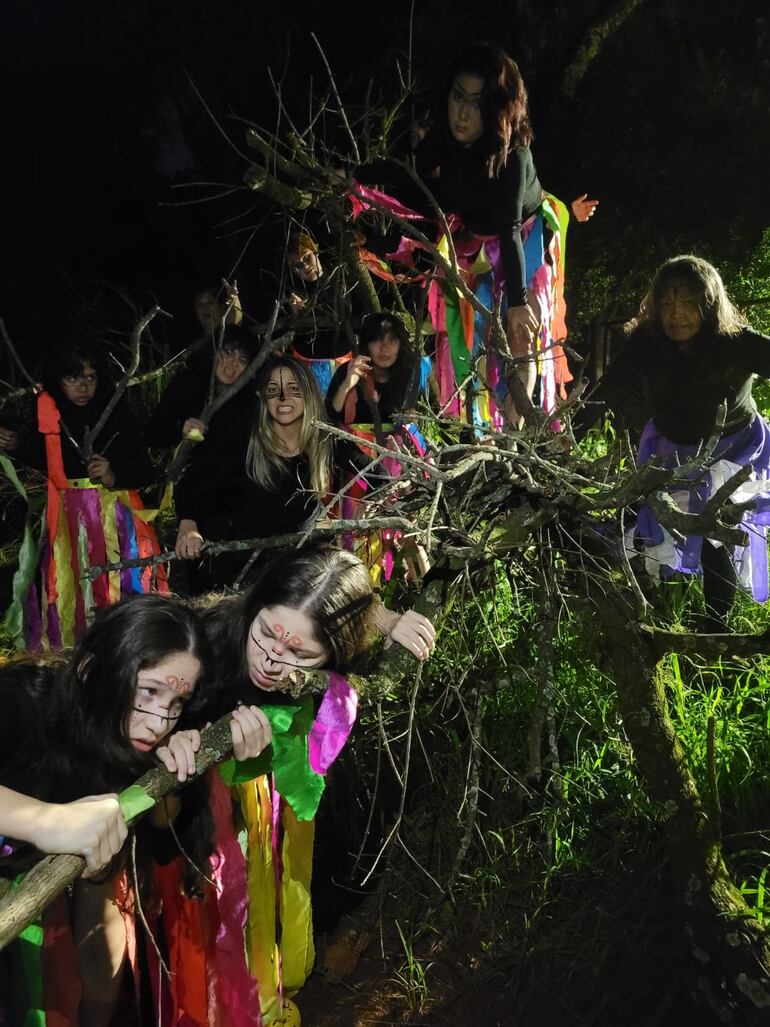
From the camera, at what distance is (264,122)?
533 cm

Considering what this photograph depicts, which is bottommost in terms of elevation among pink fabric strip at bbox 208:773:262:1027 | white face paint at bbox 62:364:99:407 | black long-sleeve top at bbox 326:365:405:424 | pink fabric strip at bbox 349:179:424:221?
pink fabric strip at bbox 208:773:262:1027

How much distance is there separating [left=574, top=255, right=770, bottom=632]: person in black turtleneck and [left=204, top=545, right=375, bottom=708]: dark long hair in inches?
45.7

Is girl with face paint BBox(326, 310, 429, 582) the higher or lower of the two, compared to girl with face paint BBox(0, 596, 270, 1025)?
higher

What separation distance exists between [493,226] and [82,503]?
1785 mm

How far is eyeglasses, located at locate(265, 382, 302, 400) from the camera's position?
2.66 metres

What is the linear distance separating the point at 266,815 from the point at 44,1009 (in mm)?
588

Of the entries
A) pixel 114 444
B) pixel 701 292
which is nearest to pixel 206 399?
pixel 114 444

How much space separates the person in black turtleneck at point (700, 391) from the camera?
2.74 meters

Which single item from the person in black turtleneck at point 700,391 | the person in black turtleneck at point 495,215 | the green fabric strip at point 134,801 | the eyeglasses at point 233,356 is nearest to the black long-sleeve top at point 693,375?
the person in black turtleneck at point 700,391

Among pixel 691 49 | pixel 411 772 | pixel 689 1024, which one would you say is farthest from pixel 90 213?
pixel 689 1024

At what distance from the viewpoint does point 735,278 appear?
15.2 feet

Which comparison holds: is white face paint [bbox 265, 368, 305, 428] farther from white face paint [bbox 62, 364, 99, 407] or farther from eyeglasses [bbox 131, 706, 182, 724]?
eyeglasses [bbox 131, 706, 182, 724]

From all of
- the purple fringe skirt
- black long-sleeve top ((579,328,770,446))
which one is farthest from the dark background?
the purple fringe skirt

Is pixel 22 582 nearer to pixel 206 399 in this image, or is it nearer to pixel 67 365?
pixel 67 365
